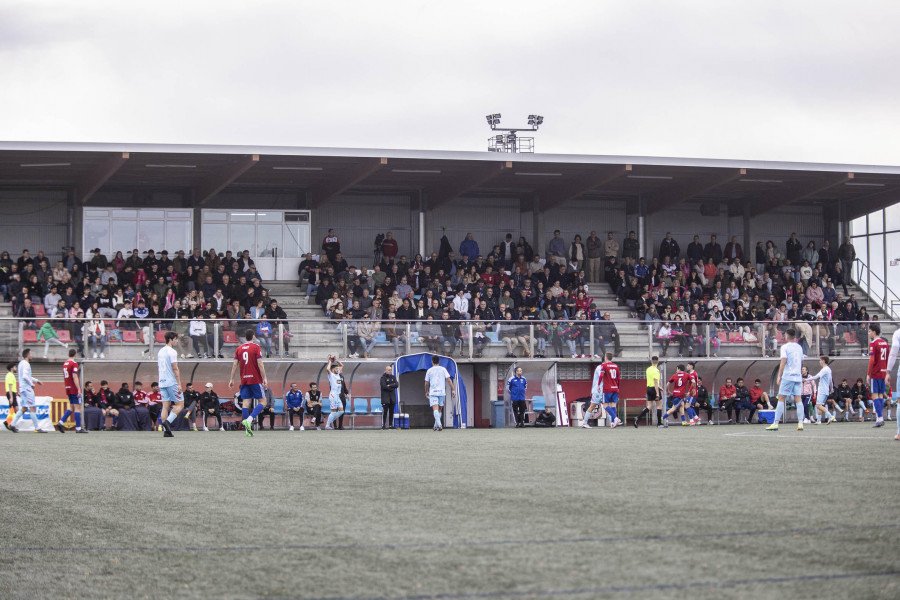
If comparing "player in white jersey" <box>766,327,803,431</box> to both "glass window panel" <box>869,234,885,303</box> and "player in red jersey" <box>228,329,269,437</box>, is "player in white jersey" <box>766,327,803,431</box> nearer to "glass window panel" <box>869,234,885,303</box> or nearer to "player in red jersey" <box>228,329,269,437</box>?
"player in red jersey" <box>228,329,269,437</box>

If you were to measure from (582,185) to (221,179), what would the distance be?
41.7ft

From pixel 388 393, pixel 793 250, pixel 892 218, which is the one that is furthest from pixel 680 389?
pixel 892 218

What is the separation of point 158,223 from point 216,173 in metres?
3.56

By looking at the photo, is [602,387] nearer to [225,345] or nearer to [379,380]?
[379,380]

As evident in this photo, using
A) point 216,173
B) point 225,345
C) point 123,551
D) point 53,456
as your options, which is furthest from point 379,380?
point 123,551

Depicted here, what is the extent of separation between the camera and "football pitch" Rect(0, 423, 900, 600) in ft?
15.5

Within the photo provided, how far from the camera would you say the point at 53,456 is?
45.6 feet

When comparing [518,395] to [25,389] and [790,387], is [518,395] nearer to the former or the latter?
[790,387]

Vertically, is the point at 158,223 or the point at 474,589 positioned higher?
the point at 158,223

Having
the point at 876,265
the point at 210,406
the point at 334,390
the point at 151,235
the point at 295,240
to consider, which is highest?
the point at 151,235

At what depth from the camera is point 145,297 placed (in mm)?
32938

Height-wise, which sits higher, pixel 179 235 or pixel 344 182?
pixel 344 182

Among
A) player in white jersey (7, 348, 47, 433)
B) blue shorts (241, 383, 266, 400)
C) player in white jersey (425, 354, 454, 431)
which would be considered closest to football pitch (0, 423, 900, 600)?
blue shorts (241, 383, 266, 400)

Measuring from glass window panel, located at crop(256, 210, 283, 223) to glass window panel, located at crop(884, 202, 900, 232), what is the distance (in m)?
23.7
